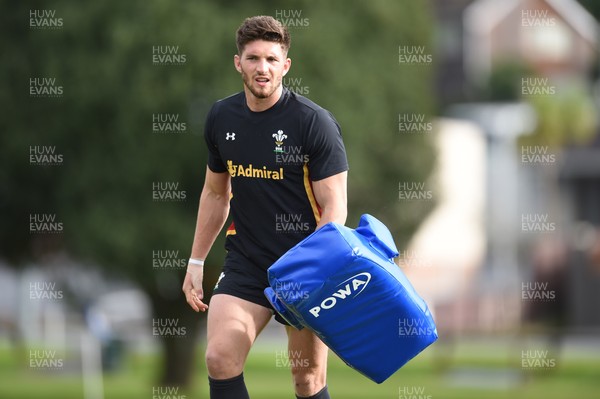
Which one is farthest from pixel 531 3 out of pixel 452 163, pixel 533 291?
pixel 533 291

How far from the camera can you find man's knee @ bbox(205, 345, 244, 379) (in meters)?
6.49

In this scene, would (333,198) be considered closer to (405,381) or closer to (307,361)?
(307,361)

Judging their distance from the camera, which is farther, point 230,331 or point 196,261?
point 196,261

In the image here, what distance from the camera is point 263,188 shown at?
266 inches

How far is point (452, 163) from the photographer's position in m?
43.0

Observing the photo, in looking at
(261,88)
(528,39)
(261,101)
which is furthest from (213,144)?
(528,39)

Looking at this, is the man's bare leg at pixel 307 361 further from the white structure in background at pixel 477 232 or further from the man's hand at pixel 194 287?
the white structure in background at pixel 477 232

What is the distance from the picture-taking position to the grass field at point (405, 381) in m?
21.4

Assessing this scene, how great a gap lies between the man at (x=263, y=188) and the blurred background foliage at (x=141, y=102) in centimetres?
1141

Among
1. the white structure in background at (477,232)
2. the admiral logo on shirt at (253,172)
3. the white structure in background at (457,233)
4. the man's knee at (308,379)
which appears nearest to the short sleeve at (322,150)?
the admiral logo on shirt at (253,172)

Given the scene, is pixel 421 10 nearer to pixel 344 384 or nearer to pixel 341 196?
pixel 344 384

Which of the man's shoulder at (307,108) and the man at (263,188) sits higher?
the man's shoulder at (307,108)

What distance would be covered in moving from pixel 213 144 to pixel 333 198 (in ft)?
2.53

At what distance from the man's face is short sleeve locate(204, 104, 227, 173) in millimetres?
387
